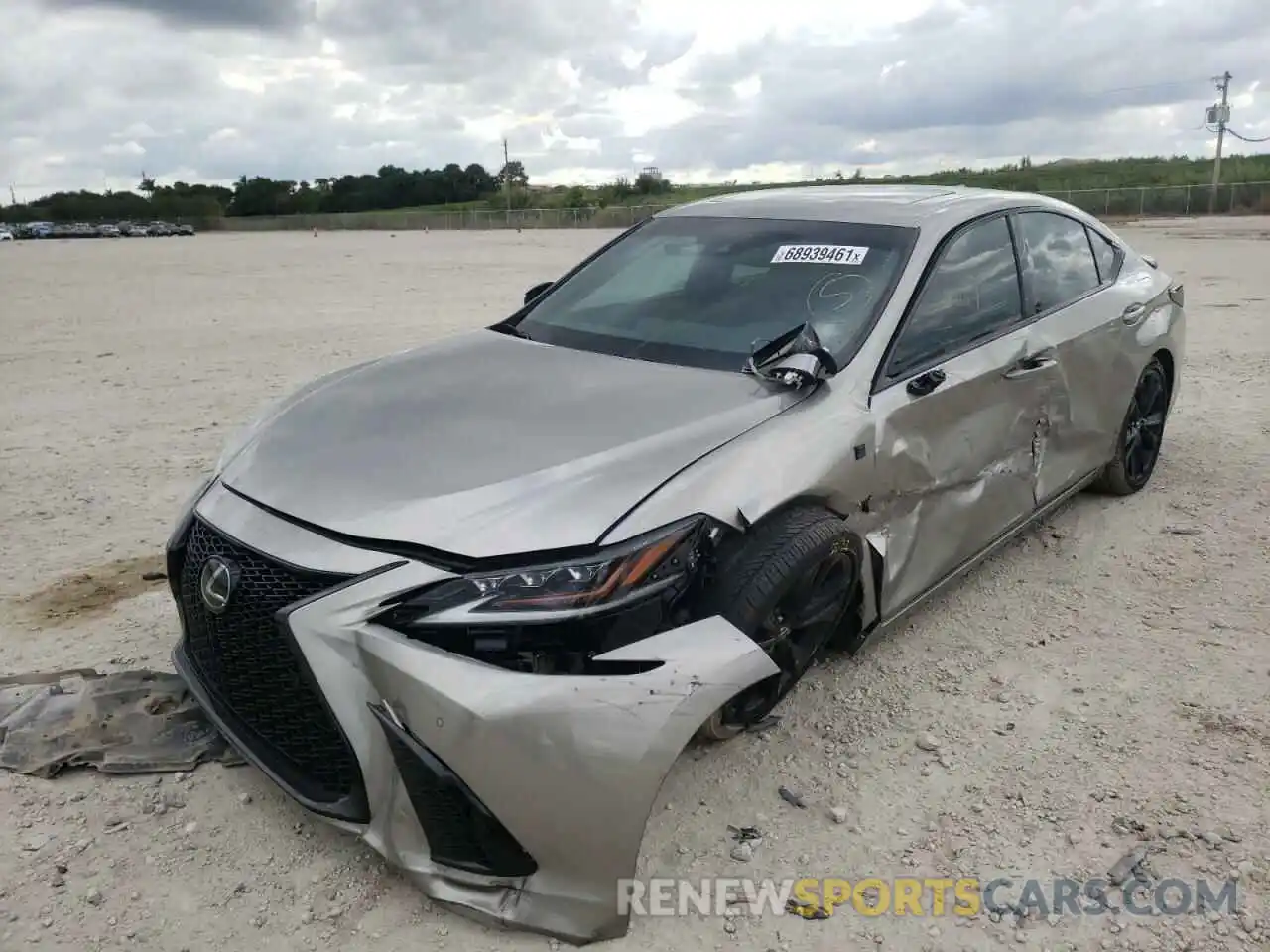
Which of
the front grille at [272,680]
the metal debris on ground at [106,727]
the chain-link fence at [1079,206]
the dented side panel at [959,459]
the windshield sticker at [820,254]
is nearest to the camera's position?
the front grille at [272,680]

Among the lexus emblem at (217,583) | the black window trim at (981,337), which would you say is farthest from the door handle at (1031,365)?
the lexus emblem at (217,583)

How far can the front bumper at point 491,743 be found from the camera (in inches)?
86.4

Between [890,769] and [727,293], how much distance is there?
172cm

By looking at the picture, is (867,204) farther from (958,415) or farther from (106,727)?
(106,727)

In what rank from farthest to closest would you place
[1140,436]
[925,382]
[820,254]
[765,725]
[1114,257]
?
1. [1140,436]
2. [1114,257]
3. [820,254]
4. [925,382]
5. [765,725]

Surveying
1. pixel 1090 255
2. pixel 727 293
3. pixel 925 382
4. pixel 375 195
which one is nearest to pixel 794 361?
pixel 925 382

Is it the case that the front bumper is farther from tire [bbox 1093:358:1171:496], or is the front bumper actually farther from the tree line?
the tree line

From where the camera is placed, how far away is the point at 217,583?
2.53 meters

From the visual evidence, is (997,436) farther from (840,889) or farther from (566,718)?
(566,718)

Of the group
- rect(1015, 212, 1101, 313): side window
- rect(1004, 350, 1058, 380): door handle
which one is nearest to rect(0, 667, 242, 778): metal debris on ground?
rect(1004, 350, 1058, 380): door handle

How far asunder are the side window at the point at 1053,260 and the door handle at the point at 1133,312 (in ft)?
0.69
